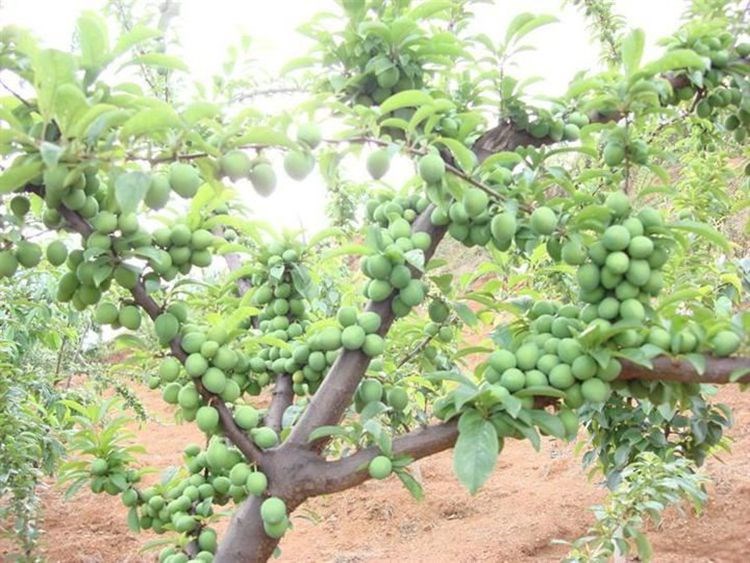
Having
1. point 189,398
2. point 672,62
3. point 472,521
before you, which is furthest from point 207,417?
point 472,521

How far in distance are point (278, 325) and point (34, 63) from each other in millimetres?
979

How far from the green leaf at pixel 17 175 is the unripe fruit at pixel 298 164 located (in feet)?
1.09

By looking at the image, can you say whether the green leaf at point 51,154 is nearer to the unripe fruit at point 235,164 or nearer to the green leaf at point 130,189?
the green leaf at point 130,189

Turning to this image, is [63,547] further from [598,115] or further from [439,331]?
[598,115]

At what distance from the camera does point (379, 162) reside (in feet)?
3.76

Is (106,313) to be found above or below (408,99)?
below

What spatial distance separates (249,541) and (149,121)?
2.98 feet

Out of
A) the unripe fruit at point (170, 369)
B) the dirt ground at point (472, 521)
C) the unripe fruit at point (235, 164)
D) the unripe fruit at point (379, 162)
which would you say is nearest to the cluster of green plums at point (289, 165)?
the unripe fruit at point (235, 164)

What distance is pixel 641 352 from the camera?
46.3 inches

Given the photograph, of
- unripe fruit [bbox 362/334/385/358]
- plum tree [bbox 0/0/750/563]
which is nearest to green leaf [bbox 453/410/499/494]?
plum tree [bbox 0/0/750/563]

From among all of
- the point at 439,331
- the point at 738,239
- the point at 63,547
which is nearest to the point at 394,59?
the point at 439,331

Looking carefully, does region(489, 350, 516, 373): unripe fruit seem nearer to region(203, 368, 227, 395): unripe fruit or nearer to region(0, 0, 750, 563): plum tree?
region(0, 0, 750, 563): plum tree

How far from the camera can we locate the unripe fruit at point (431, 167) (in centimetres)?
115

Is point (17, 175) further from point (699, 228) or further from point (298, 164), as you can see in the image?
point (699, 228)
